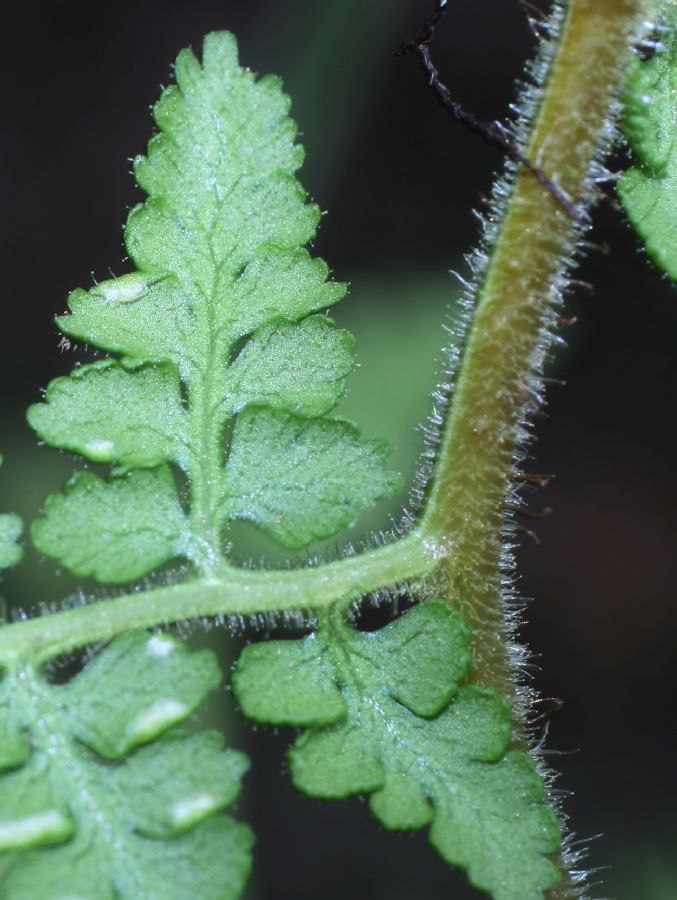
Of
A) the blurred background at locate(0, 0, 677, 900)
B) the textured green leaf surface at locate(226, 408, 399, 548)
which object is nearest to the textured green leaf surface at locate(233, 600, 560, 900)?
the textured green leaf surface at locate(226, 408, 399, 548)

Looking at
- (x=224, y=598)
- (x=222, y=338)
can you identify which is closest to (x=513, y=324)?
(x=222, y=338)

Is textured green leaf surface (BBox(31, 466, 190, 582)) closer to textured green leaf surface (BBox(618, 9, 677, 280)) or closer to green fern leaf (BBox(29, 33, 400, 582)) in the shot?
green fern leaf (BBox(29, 33, 400, 582))

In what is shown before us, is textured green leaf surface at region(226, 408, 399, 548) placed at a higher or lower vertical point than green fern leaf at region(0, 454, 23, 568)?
higher

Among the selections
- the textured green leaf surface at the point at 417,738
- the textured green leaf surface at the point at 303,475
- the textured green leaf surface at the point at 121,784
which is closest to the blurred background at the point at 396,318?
the textured green leaf surface at the point at 303,475

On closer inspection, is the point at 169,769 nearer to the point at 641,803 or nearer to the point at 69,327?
the point at 69,327

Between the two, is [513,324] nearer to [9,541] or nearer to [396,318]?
[9,541]

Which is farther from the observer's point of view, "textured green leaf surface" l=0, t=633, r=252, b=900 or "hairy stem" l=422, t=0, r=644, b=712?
"hairy stem" l=422, t=0, r=644, b=712

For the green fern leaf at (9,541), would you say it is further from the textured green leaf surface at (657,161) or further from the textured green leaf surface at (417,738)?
the textured green leaf surface at (657,161)

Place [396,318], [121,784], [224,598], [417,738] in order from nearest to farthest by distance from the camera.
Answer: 1. [121,784]
2. [417,738]
3. [224,598]
4. [396,318]
